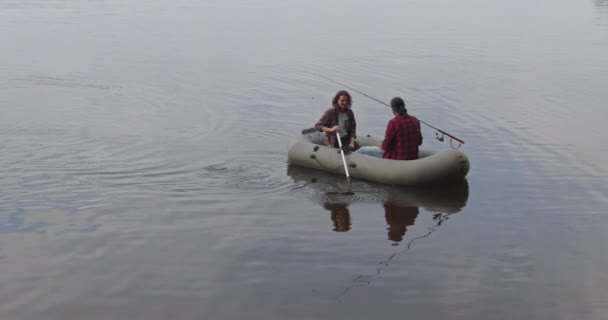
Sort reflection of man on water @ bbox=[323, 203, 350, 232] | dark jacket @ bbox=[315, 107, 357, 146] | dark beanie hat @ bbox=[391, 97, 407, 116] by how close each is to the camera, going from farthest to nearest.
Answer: dark jacket @ bbox=[315, 107, 357, 146] < dark beanie hat @ bbox=[391, 97, 407, 116] < reflection of man on water @ bbox=[323, 203, 350, 232]

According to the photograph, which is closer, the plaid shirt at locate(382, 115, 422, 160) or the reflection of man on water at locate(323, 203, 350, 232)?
the reflection of man on water at locate(323, 203, 350, 232)

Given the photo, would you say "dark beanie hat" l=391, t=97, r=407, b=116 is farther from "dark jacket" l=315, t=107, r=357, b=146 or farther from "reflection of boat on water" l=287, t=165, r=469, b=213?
"dark jacket" l=315, t=107, r=357, b=146

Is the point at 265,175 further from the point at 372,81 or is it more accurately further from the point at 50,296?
the point at 372,81

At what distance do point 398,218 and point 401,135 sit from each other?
1473 mm

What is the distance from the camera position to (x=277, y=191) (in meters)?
11.7

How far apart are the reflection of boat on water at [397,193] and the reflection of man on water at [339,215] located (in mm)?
200

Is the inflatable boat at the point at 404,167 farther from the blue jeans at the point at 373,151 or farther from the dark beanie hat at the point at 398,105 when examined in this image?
the dark beanie hat at the point at 398,105

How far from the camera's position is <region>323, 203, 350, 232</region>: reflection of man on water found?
33.7ft

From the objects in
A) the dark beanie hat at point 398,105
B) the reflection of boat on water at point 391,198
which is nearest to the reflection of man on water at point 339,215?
the reflection of boat on water at point 391,198

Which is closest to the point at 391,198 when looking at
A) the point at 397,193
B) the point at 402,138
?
the point at 397,193

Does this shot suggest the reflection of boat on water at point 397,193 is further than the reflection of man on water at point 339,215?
Yes

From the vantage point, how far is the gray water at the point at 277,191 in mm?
8211

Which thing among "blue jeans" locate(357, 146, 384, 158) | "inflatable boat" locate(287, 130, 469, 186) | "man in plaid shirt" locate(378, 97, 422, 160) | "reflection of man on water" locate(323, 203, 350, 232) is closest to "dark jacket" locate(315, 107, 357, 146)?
"inflatable boat" locate(287, 130, 469, 186)

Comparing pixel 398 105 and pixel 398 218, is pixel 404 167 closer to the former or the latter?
pixel 398 105
